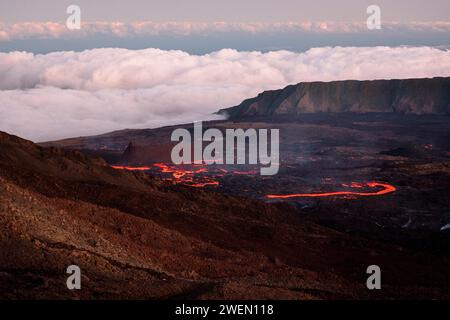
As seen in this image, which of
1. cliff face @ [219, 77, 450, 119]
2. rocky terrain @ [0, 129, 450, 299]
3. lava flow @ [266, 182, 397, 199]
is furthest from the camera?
cliff face @ [219, 77, 450, 119]

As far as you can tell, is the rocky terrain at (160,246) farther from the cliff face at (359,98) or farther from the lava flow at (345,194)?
the cliff face at (359,98)

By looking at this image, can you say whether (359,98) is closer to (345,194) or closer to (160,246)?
(345,194)

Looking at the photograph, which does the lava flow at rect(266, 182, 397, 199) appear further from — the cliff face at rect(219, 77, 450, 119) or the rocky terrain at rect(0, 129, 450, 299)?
the cliff face at rect(219, 77, 450, 119)

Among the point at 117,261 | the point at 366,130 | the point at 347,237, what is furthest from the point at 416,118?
the point at 117,261

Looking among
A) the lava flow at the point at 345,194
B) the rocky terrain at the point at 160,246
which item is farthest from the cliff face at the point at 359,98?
the rocky terrain at the point at 160,246

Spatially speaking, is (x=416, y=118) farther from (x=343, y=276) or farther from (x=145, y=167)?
(x=343, y=276)

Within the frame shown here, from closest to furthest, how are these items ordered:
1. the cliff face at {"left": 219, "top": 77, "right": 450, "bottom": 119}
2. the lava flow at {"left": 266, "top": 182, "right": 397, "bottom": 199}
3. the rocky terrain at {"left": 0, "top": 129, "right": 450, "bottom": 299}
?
the rocky terrain at {"left": 0, "top": 129, "right": 450, "bottom": 299} → the lava flow at {"left": 266, "top": 182, "right": 397, "bottom": 199} → the cliff face at {"left": 219, "top": 77, "right": 450, "bottom": 119}

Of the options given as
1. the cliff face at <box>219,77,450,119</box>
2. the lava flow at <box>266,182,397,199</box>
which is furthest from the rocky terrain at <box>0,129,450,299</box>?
the cliff face at <box>219,77,450,119</box>
